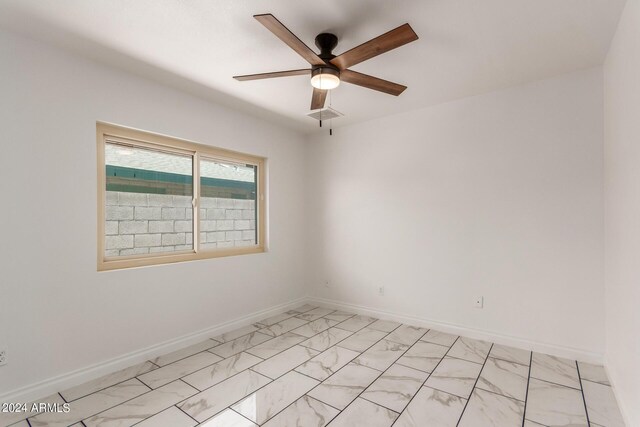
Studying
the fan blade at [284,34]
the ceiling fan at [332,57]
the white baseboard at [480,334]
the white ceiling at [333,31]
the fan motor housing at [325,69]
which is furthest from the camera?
the white baseboard at [480,334]

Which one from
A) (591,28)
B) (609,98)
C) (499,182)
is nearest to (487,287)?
(499,182)

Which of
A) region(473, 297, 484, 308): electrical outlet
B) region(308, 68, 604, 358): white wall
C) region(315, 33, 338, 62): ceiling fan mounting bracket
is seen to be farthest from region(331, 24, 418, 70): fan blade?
region(473, 297, 484, 308): electrical outlet

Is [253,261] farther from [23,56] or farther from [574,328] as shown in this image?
[574,328]

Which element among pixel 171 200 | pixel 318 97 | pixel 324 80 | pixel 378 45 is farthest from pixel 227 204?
pixel 378 45

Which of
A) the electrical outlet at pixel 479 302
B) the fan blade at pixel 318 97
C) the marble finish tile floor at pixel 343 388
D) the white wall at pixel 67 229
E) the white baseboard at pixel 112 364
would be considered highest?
the fan blade at pixel 318 97

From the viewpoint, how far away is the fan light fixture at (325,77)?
2.04m

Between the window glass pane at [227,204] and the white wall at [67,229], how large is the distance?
0.42m

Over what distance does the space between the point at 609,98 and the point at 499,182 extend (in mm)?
971

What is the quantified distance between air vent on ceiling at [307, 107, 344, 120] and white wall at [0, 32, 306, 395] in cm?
115

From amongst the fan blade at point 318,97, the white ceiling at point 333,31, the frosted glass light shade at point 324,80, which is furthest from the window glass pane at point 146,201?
the frosted glass light shade at point 324,80

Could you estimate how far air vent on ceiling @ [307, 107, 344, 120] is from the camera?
3.30 meters

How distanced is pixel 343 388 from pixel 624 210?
214 cm

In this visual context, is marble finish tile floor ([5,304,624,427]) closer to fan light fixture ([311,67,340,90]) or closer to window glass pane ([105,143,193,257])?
window glass pane ([105,143,193,257])

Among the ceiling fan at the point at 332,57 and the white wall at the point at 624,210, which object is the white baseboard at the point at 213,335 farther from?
the ceiling fan at the point at 332,57
